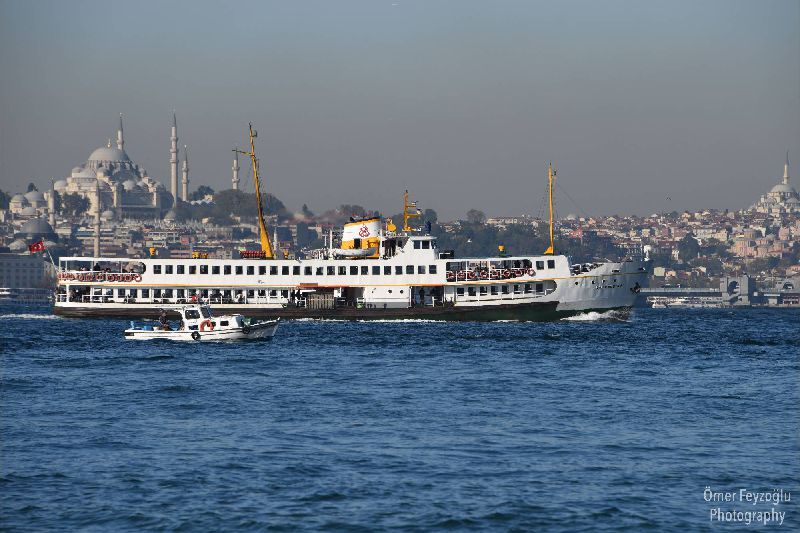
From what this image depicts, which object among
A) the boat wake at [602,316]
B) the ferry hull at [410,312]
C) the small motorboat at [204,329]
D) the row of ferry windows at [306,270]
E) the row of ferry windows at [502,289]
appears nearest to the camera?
the small motorboat at [204,329]

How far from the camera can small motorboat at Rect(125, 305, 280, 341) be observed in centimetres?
5850

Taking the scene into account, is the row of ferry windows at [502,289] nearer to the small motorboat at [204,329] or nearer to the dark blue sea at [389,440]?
the small motorboat at [204,329]

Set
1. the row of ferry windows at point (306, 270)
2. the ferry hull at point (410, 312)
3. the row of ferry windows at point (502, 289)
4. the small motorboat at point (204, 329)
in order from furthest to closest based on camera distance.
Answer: the row of ferry windows at point (306, 270) < the row of ferry windows at point (502, 289) < the ferry hull at point (410, 312) < the small motorboat at point (204, 329)

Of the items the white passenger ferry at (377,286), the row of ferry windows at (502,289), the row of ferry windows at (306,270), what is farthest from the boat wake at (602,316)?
the row of ferry windows at (306,270)

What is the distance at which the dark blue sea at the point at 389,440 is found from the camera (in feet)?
77.7

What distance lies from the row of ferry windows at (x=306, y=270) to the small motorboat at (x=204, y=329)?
19.4m

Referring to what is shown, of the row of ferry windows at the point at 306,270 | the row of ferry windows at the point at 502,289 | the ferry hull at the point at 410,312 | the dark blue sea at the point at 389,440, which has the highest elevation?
the row of ferry windows at the point at 306,270

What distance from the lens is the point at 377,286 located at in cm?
7925

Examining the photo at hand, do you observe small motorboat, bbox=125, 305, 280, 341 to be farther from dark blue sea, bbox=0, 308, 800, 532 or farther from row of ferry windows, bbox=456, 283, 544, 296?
row of ferry windows, bbox=456, 283, 544, 296

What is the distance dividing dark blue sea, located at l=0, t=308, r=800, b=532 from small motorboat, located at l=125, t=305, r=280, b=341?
4.30m

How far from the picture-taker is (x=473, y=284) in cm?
7812

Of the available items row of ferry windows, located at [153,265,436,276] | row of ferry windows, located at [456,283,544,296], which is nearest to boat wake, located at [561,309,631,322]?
row of ferry windows, located at [456,283,544,296]

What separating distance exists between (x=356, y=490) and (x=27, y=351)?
114ft

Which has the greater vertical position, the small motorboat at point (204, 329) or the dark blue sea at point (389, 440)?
the small motorboat at point (204, 329)
